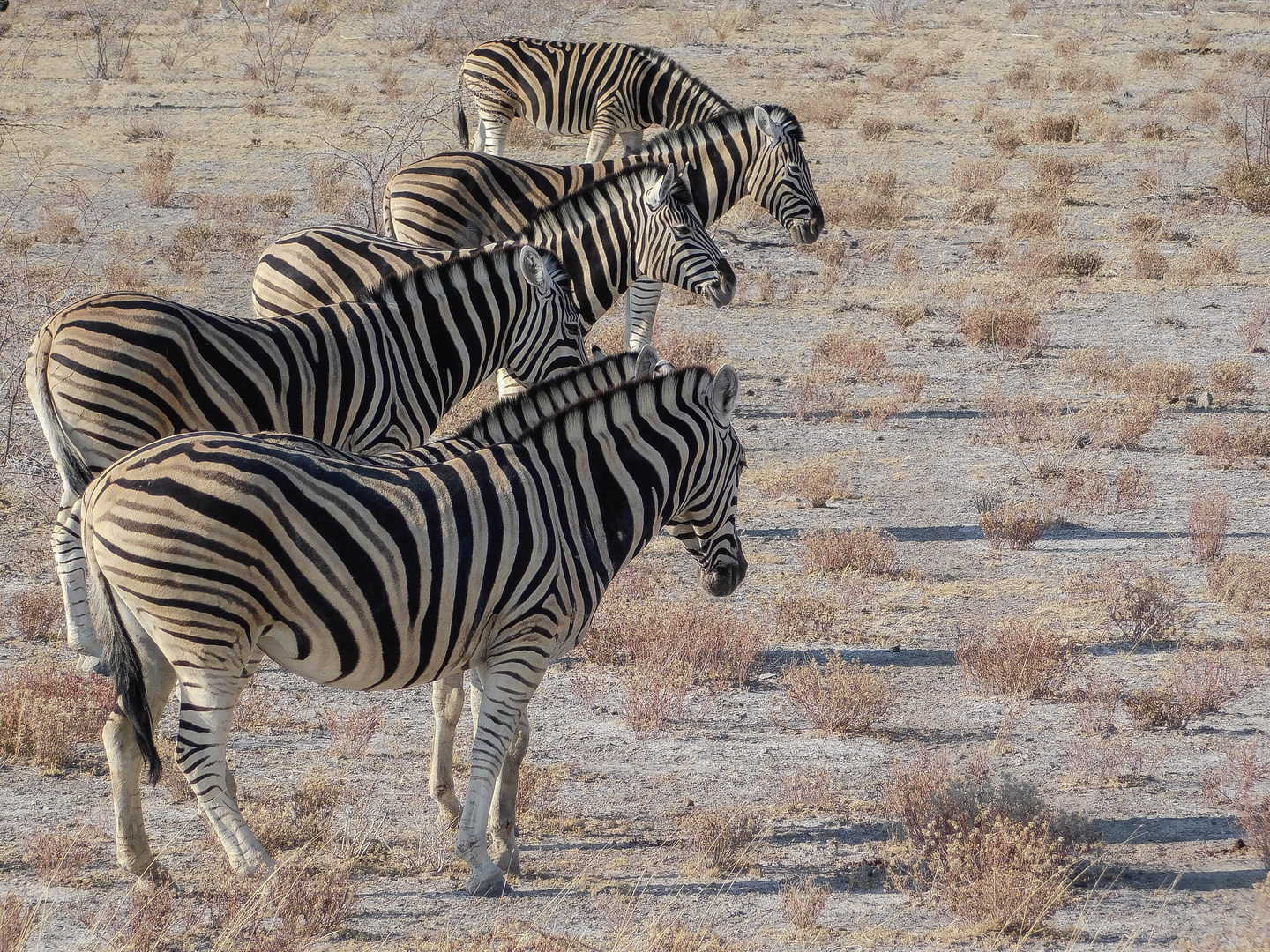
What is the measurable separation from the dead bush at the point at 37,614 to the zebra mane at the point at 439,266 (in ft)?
8.01

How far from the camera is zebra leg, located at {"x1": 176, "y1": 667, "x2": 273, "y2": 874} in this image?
4.43 m

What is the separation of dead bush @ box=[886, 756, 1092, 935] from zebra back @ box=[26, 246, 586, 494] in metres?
3.30

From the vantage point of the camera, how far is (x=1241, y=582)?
7746 millimetres

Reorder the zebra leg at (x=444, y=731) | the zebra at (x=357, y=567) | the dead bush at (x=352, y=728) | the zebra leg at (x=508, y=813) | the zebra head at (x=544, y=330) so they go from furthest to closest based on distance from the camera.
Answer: the zebra head at (x=544, y=330) < the dead bush at (x=352, y=728) < the zebra leg at (x=444, y=731) < the zebra leg at (x=508, y=813) < the zebra at (x=357, y=567)

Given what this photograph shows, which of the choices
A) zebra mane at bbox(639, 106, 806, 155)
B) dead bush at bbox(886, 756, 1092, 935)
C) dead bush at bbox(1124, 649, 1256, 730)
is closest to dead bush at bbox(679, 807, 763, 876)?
dead bush at bbox(886, 756, 1092, 935)

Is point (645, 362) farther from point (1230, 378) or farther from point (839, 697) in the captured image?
point (1230, 378)

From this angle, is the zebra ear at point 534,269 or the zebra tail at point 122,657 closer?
the zebra tail at point 122,657

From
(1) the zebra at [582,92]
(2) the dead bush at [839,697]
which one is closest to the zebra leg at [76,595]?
(2) the dead bush at [839,697]

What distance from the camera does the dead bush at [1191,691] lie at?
6398 mm

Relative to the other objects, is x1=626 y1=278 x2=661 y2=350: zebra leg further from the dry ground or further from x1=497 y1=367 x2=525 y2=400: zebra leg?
x1=497 y1=367 x2=525 y2=400: zebra leg

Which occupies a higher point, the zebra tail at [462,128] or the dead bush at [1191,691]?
the zebra tail at [462,128]

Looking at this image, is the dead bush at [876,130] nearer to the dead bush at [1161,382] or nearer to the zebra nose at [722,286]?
the dead bush at [1161,382]

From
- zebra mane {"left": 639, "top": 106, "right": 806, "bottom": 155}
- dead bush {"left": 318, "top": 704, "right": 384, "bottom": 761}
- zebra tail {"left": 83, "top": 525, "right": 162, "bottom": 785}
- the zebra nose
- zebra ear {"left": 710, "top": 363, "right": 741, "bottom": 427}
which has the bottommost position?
dead bush {"left": 318, "top": 704, "right": 384, "bottom": 761}

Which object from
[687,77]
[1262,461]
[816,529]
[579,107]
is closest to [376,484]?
[816,529]
